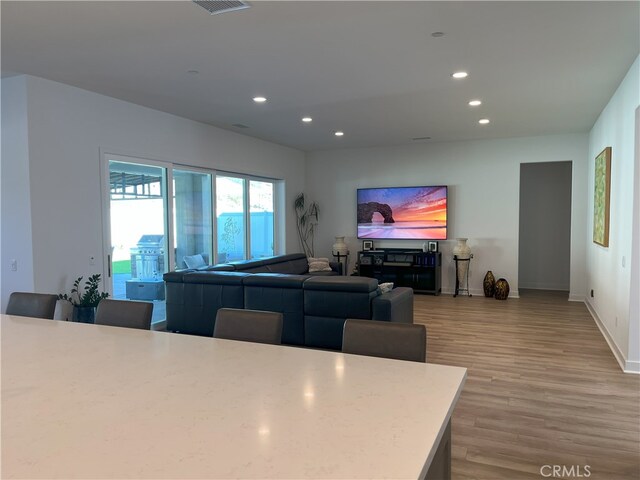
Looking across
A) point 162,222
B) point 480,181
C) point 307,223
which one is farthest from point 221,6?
point 307,223

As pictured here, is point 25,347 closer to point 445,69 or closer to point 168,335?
point 168,335

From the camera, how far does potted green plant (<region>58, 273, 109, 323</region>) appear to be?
4.57 m

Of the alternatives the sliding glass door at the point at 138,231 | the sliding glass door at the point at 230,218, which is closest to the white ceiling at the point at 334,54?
the sliding glass door at the point at 138,231

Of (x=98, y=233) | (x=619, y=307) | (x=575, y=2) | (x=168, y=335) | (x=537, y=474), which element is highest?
(x=575, y=2)

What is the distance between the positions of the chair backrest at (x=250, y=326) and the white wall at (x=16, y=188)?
299 centimetres

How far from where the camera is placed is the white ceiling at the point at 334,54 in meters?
2.98

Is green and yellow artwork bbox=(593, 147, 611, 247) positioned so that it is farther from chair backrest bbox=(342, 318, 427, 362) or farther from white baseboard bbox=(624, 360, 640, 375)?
chair backrest bbox=(342, 318, 427, 362)

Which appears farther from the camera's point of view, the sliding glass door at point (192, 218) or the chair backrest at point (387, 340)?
the sliding glass door at point (192, 218)

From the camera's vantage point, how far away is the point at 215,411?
4.37ft

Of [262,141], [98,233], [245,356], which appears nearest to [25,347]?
[245,356]

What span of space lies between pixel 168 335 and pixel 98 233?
3.28m

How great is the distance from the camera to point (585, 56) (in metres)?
3.82

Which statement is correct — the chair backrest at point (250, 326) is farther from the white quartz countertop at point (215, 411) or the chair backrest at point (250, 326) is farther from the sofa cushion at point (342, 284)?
the sofa cushion at point (342, 284)

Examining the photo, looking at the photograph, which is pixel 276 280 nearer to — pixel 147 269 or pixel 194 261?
pixel 147 269
